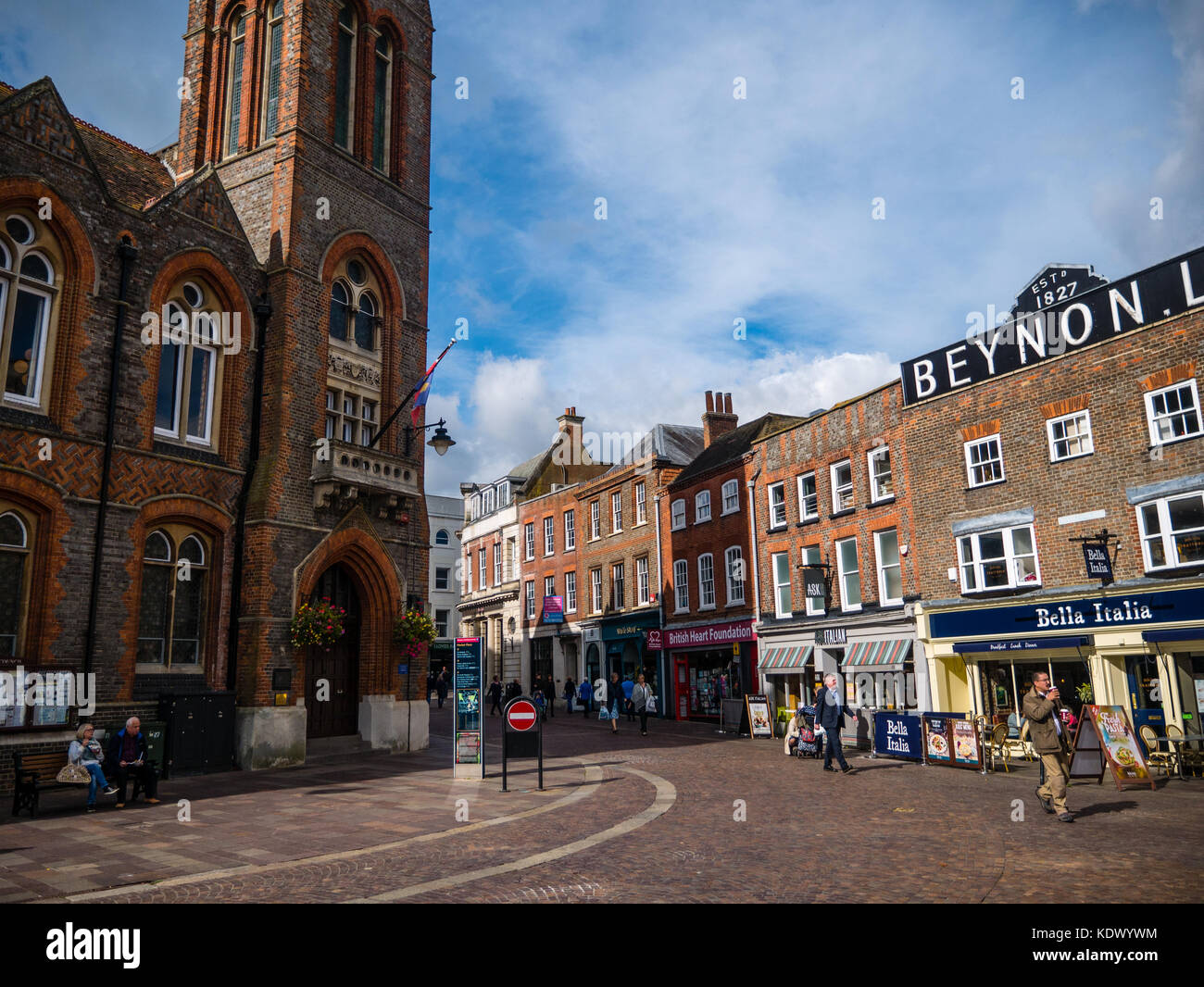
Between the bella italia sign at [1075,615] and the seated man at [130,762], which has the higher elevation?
the bella italia sign at [1075,615]

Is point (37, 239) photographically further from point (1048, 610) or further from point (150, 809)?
point (1048, 610)

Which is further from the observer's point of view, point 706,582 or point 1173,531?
point 706,582

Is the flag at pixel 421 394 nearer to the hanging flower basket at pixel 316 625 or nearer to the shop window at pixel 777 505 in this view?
the hanging flower basket at pixel 316 625

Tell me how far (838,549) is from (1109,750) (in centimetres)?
1324

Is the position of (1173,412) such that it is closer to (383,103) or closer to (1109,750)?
(1109,750)

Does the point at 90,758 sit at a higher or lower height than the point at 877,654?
lower

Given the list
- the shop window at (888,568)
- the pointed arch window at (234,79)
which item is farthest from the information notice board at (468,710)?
the pointed arch window at (234,79)

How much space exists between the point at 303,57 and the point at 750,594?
21993mm

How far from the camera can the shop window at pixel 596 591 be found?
134 feet

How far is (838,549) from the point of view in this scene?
1072 inches

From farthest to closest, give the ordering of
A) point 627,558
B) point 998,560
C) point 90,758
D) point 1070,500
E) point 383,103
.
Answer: point 627,558, point 383,103, point 998,560, point 1070,500, point 90,758

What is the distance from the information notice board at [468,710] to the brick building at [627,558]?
19.4 m

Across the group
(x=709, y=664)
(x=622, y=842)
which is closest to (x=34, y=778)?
(x=622, y=842)
